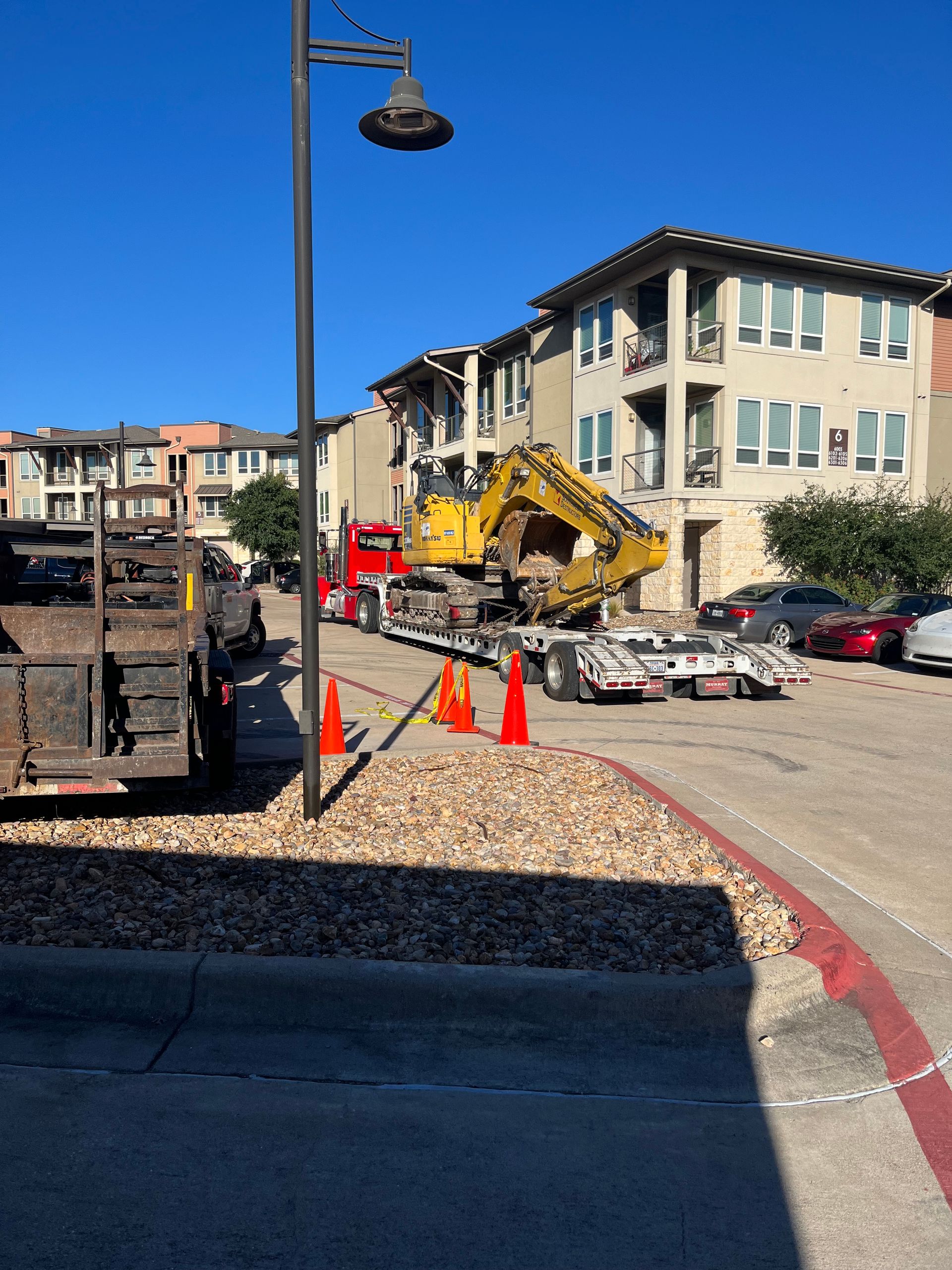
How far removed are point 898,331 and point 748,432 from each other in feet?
21.0

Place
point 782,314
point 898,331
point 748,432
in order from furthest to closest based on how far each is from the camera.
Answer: point 898,331 < point 782,314 < point 748,432

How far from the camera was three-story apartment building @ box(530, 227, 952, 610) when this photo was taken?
86.7ft

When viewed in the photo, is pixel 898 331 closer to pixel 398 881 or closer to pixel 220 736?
pixel 220 736

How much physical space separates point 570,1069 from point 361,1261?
1250 mm

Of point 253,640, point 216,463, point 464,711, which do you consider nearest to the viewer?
point 464,711

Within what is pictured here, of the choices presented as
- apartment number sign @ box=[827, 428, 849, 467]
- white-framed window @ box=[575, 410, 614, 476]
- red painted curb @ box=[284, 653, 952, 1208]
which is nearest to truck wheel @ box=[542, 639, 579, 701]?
red painted curb @ box=[284, 653, 952, 1208]

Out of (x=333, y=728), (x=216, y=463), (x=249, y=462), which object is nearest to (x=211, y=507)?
(x=216, y=463)

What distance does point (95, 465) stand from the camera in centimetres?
8000

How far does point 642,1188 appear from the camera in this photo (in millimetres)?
3004

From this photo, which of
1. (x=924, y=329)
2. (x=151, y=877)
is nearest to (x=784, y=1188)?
(x=151, y=877)

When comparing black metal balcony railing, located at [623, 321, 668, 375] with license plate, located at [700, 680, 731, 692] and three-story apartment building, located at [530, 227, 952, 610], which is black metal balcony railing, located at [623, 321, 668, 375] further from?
license plate, located at [700, 680, 731, 692]

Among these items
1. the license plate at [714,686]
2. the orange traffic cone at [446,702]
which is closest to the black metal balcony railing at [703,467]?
the license plate at [714,686]

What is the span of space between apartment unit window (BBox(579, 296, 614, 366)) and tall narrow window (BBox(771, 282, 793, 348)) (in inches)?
173

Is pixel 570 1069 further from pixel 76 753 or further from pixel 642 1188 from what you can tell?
pixel 76 753
